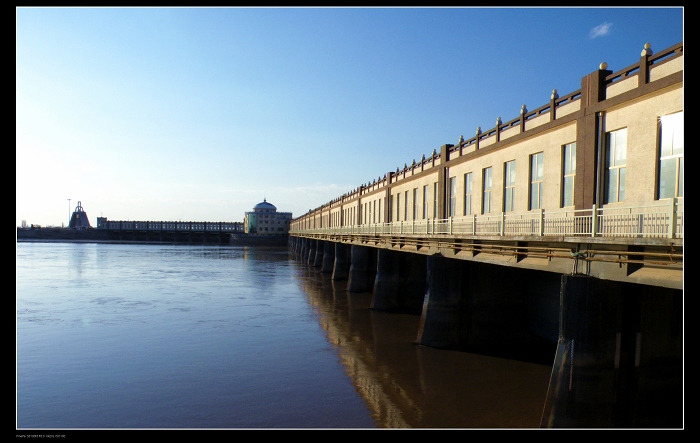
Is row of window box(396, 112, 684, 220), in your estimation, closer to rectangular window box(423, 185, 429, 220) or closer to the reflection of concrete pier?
the reflection of concrete pier

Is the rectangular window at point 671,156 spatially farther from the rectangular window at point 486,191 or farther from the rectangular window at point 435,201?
the rectangular window at point 435,201

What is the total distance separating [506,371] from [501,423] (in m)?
4.42

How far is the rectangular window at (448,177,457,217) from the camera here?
28.7 metres

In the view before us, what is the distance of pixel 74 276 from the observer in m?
52.0

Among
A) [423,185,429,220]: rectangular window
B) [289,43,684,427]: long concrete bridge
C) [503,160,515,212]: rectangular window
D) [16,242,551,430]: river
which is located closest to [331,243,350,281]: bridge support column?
[423,185,429,220]: rectangular window

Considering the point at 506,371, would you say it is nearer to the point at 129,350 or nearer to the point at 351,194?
the point at 129,350

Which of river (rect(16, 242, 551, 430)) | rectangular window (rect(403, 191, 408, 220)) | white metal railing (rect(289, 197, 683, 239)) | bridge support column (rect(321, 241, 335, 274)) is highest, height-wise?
rectangular window (rect(403, 191, 408, 220))

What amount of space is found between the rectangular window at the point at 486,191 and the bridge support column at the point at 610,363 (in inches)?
491

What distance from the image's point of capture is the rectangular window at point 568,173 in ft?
59.8

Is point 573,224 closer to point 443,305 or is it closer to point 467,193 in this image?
point 443,305

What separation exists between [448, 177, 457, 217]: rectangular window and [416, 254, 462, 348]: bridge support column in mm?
8317

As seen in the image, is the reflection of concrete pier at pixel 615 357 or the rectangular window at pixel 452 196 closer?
the reflection of concrete pier at pixel 615 357

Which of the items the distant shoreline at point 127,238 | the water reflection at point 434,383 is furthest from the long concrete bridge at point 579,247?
the distant shoreline at point 127,238
